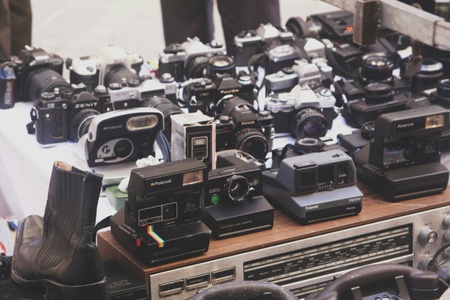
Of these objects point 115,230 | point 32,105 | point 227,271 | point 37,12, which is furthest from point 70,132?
point 37,12

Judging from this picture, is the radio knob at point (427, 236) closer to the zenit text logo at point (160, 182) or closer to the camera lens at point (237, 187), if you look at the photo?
the camera lens at point (237, 187)

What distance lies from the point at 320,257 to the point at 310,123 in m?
0.81

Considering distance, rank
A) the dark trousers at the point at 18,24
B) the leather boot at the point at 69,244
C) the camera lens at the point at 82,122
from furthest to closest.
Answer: the dark trousers at the point at 18,24 → the camera lens at the point at 82,122 → the leather boot at the point at 69,244

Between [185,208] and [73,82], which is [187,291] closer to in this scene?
[185,208]

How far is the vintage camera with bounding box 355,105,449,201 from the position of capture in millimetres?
2637

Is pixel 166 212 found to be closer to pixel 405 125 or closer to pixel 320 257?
pixel 320 257

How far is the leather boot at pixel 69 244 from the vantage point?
2.05 metres

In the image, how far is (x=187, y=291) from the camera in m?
2.36

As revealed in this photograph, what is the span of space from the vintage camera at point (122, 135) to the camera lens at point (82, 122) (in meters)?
0.16

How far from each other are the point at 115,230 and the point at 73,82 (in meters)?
1.24

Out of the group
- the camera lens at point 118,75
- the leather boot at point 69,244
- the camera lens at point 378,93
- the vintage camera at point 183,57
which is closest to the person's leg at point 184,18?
the vintage camera at point 183,57

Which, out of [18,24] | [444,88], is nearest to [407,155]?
[444,88]

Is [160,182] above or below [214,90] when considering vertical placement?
above

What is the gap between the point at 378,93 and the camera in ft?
10.8
